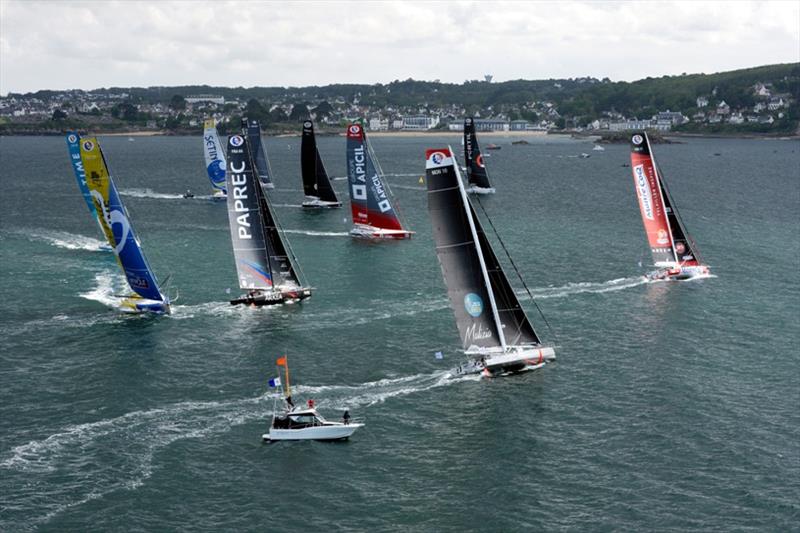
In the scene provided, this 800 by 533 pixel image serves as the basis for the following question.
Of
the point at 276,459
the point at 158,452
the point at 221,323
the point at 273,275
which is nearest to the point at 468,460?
the point at 276,459

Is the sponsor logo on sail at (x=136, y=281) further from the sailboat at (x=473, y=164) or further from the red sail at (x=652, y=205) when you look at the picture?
the sailboat at (x=473, y=164)

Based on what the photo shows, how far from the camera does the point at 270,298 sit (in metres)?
76.1

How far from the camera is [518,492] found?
4350cm

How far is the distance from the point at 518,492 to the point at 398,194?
121673 mm

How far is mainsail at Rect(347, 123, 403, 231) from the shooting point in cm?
10781

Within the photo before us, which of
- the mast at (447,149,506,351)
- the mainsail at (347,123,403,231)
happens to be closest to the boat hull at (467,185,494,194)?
the mainsail at (347,123,403,231)

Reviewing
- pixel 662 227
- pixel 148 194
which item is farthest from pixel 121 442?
pixel 148 194

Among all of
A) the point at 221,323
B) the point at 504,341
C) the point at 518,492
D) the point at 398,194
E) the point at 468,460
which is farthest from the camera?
the point at 398,194

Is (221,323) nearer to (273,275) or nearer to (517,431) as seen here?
(273,275)

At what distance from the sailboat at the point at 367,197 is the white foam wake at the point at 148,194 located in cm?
5510

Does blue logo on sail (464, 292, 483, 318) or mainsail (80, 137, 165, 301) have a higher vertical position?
mainsail (80, 137, 165, 301)

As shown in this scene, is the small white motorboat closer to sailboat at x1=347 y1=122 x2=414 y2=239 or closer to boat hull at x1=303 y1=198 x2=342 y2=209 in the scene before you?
sailboat at x1=347 y1=122 x2=414 y2=239

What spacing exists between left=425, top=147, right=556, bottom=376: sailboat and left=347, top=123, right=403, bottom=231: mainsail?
48.8 metres

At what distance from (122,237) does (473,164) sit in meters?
93.3
